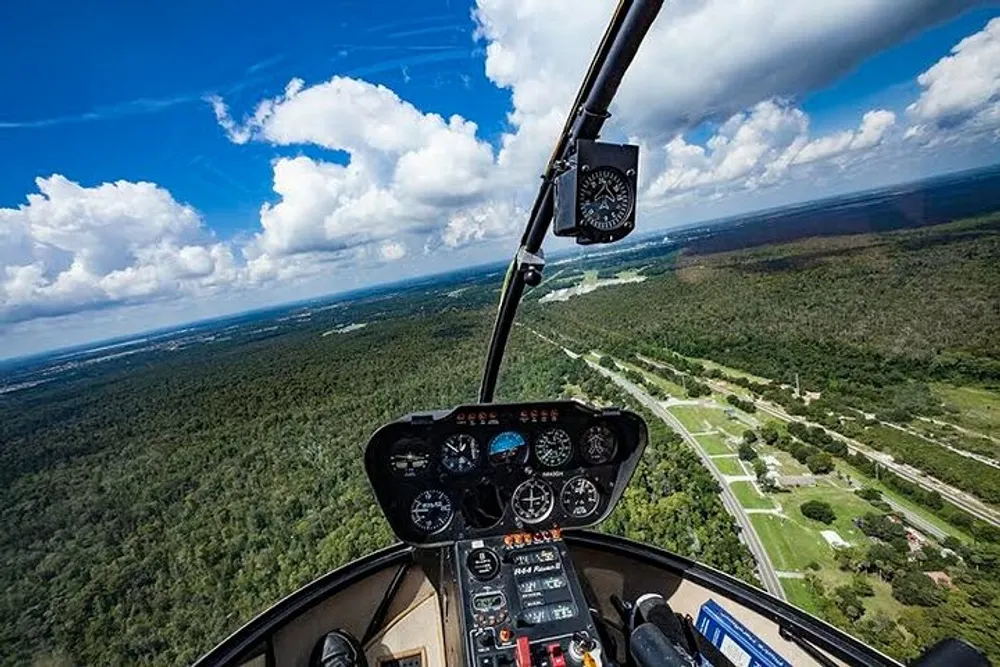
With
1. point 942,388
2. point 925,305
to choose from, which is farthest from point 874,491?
point 925,305

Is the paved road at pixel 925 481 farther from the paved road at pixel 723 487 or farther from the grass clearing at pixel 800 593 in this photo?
the grass clearing at pixel 800 593

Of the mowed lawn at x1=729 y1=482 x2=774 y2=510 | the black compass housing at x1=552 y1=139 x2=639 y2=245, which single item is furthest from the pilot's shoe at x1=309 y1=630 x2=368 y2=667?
the mowed lawn at x1=729 y1=482 x2=774 y2=510

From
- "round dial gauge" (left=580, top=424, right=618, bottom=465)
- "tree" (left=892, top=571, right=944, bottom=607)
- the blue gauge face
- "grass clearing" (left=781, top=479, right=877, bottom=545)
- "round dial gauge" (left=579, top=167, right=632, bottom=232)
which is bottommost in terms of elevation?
"tree" (left=892, top=571, right=944, bottom=607)

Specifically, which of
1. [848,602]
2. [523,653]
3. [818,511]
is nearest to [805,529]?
Answer: [818,511]

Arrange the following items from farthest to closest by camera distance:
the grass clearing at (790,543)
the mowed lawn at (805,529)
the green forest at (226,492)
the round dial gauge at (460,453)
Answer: the green forest at (226,492) < the mowed lawn at (805,529) < the grass clearing at (790,543) < the round dial gauge at (460,453)

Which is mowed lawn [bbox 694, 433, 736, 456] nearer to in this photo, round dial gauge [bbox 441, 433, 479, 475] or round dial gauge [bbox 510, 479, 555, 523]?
round dial gauge [bbox 510, 479, 555, 523]

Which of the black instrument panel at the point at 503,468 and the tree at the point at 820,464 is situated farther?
the tree at the point at 820,464

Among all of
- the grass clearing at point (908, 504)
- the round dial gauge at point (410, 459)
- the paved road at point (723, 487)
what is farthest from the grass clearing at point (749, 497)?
the round dial gauge at point (410, 459)

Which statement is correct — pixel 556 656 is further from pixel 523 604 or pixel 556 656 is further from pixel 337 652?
pixel 337 652
